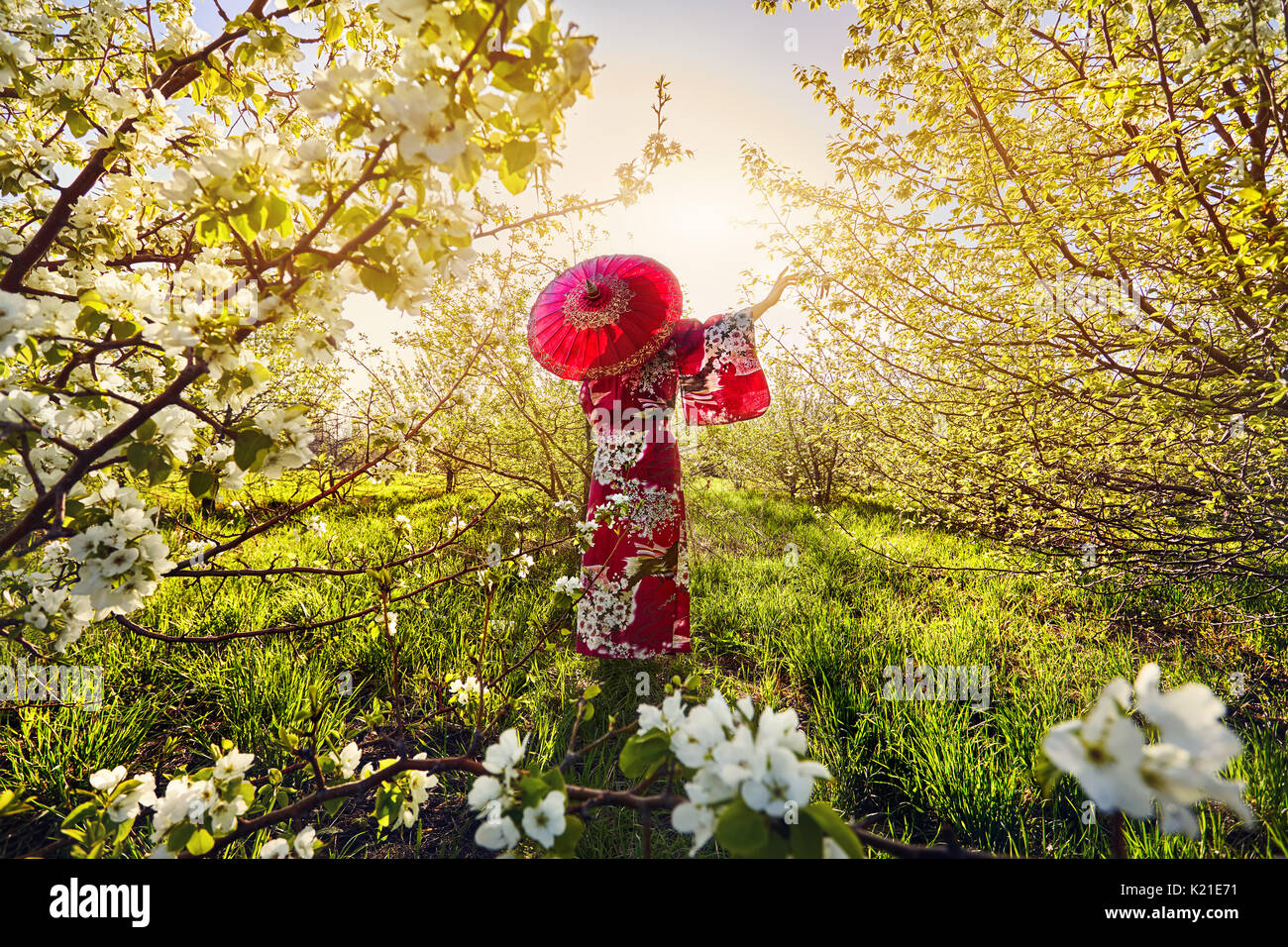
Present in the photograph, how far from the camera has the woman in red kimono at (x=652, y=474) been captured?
9.50ft

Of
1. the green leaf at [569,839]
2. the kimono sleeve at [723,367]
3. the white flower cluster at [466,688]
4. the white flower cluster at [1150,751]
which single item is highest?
the kimono sleeve at [723,367]

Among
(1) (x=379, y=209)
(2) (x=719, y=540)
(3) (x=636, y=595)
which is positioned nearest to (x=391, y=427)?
(1) (x=379, y=209)

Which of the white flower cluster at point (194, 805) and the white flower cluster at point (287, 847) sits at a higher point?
the white flower cluster at point (194, 805)

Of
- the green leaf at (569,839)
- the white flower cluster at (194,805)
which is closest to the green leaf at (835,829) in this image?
the green leaf at (569,839)

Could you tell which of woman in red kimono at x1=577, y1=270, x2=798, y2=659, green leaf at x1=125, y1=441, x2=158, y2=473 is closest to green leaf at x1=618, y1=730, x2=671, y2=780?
green leaf at x1=125, y1=441, x2=158, y2=473

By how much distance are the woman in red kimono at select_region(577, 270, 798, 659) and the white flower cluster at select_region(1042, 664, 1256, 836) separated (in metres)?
2.32

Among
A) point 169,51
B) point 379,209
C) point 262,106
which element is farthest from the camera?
point 262,106

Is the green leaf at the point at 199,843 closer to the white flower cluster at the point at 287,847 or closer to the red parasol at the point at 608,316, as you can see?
the white flower cluster at the point at 287,847

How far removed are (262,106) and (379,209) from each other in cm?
147

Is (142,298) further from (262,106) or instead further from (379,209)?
(262,106)

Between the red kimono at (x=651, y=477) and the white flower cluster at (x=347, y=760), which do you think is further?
the red kimono at (x=651, y=477)

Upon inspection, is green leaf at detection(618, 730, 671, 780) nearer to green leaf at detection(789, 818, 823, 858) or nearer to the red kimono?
green leaf at detection(789, 818, 823, 858)

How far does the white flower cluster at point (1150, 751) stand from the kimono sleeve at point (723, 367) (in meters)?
2.47
